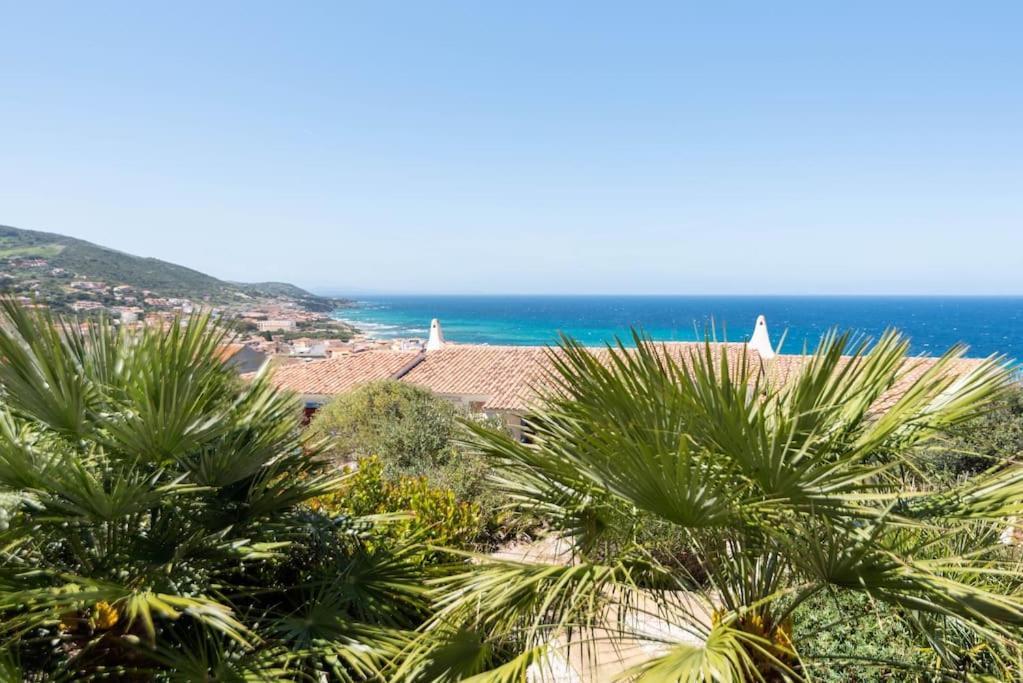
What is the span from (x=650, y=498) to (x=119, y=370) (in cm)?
372

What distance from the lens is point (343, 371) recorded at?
25266 millimetres

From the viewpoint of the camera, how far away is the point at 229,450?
13.9 feet

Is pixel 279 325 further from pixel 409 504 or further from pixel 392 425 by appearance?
pixel 409 504

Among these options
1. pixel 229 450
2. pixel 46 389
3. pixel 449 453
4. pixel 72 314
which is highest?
pixel 72 314

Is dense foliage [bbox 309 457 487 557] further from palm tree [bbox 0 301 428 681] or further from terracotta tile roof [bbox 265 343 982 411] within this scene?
terracotta tile roof [bbox 265 343 982 411]

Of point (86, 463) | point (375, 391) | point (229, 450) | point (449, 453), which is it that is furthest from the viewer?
point (375, 391)

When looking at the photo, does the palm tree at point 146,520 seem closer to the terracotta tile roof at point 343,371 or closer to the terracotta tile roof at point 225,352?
the terracotta tile roof at point 225,352

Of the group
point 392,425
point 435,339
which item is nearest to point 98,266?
point 435,339

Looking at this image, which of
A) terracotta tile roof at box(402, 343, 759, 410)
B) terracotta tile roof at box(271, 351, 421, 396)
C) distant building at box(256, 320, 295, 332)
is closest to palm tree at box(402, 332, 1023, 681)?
terracotta tile roof at box(402, 343, 759, 410)

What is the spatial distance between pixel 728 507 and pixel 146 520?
387 centimetres

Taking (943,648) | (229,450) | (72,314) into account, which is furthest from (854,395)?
(72,314)

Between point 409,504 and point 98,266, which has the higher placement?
point 98,266

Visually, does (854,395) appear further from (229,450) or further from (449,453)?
(449,453)

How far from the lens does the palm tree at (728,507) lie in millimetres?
2799
